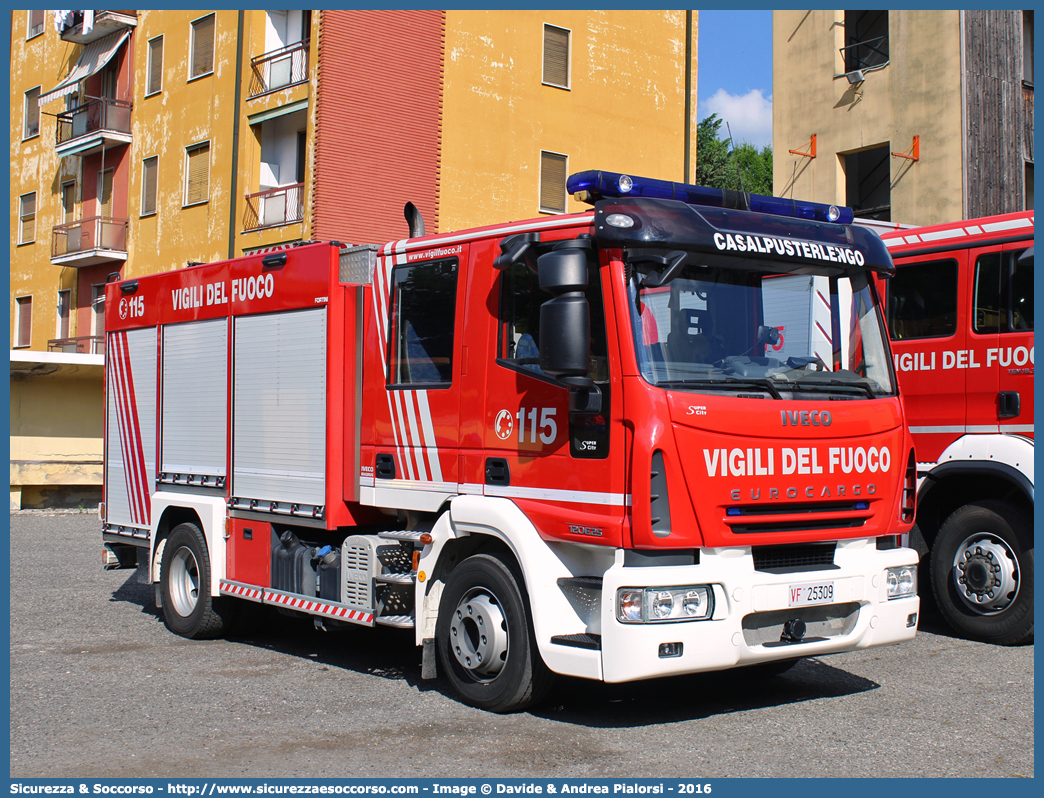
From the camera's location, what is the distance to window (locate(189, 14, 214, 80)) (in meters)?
25.9

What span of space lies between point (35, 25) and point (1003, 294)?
32.6 metres

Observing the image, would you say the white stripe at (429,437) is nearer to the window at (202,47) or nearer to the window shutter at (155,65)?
the window at (202,47)

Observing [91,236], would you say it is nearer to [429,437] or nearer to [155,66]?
[155,66]

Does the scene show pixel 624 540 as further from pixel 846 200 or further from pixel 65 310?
pixel 65 310

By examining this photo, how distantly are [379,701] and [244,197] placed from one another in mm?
19329

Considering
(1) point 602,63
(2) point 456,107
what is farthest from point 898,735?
(1) point 602,63

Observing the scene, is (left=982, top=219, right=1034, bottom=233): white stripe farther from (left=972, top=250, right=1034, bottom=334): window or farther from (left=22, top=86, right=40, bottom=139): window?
(left=22, top=86, right=40, bottom=139): window

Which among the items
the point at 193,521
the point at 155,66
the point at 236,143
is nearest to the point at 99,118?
the point at 155,66

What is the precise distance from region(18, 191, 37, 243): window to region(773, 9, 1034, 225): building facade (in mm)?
21753

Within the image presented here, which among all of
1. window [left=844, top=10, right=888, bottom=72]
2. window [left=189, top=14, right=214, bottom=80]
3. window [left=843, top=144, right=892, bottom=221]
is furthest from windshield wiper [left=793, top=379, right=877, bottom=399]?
window [left=189, top=14, right=214, bottom=80]

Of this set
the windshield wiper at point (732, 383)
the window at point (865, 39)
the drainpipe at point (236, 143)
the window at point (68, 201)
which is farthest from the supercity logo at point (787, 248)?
the window at point (68, 201)

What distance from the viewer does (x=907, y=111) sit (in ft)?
74.2

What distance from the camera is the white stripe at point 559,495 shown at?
229 inches

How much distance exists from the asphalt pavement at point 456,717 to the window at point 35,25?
29344mm
